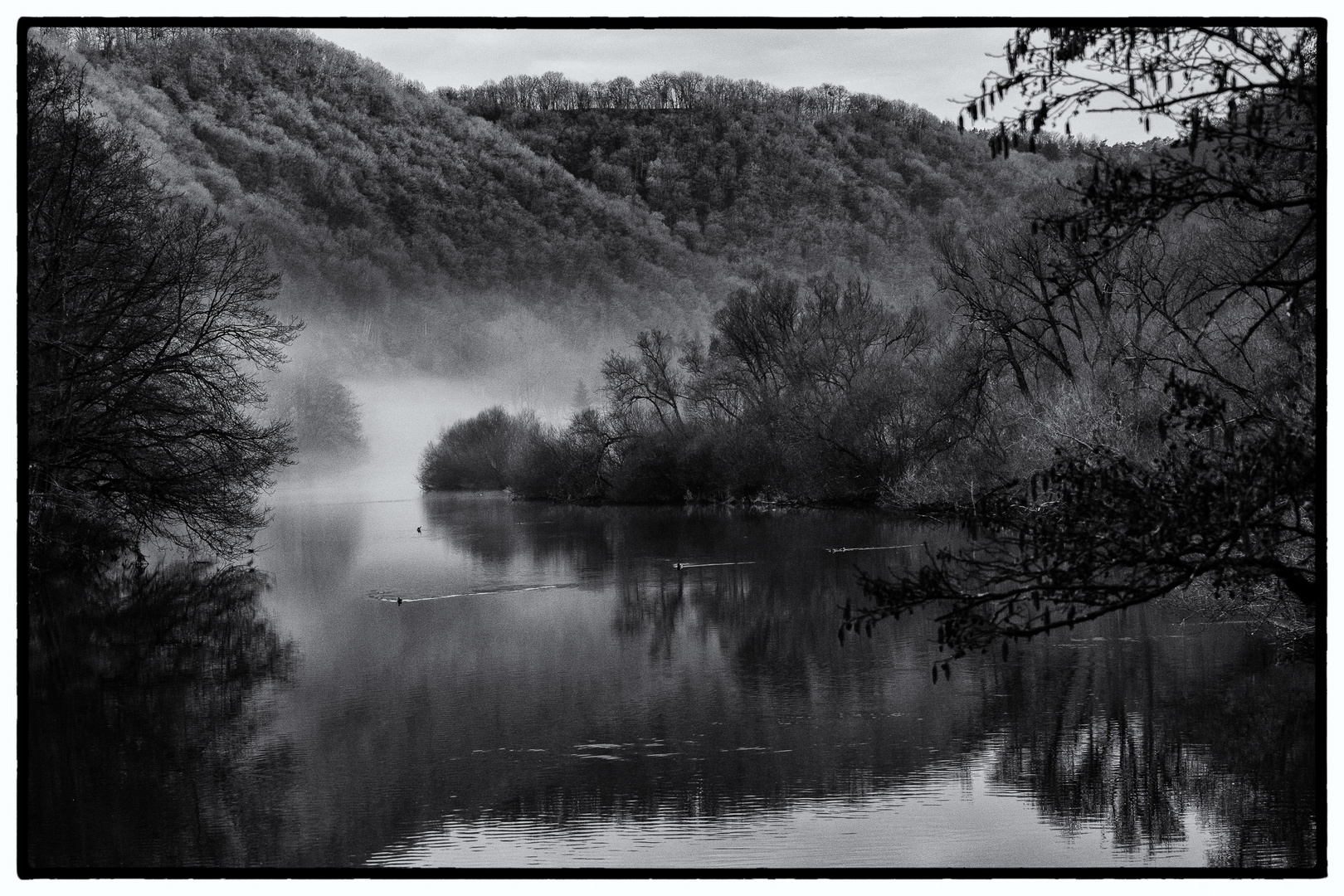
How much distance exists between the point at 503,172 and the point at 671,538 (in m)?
14.1

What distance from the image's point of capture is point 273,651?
39.6ft

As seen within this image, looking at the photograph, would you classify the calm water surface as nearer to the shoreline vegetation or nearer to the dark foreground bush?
the shoreline vegetation

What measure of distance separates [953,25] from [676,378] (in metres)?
30.8

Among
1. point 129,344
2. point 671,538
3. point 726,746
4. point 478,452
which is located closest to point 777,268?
point 671,538

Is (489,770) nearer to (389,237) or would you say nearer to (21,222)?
(21,222)

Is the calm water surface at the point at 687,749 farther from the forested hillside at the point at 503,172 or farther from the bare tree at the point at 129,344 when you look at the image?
the forested hillside at the point at 503,172

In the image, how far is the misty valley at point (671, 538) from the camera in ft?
15.9

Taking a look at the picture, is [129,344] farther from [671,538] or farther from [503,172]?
[671,538]

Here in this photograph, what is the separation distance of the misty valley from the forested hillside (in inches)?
2.8

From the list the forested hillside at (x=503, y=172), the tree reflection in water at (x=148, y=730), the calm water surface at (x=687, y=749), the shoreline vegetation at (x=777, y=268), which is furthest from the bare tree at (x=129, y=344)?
the calm water surface at (x=687, y=749)

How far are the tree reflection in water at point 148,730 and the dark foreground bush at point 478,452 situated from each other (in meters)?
28.1

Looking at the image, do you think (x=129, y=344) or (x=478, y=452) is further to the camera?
(x=478, y=452)

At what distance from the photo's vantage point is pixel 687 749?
8367mm

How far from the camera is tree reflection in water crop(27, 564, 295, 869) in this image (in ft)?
20.5
